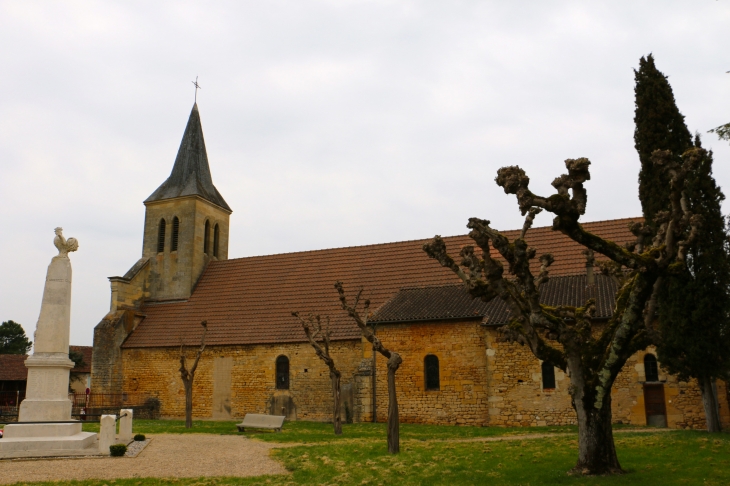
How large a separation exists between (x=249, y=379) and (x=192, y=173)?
15.1 m

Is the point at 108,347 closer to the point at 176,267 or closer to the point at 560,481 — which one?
the point at 176,267

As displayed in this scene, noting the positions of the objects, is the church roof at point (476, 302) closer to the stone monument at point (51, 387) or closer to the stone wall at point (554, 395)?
the stone wall at point (554, 395)

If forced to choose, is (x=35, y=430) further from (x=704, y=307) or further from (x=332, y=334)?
(x=704, y=307)

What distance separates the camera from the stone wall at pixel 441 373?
898 inches

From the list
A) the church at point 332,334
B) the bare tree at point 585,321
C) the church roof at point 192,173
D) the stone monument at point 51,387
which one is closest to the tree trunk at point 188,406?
the church at point 332,334

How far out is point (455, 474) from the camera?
1088 cm

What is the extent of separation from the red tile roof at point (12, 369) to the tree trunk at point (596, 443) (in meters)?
42.6

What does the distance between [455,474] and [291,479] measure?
9.40 ft

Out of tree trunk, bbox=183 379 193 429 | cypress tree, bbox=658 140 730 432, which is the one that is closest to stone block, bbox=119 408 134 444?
tree trunk, bbox=183 379 193 429

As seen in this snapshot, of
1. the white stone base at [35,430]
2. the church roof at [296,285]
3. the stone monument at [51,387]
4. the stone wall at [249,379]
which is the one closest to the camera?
the stone monument at [51,387]

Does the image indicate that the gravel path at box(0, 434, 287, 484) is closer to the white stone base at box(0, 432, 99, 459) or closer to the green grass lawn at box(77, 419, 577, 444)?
the white stone base at box(0, 432, 99, 459)

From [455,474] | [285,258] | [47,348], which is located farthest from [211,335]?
[455,474]

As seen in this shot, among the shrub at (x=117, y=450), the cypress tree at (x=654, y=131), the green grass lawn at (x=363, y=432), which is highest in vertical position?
the cypress tree at (x=654, y=131)

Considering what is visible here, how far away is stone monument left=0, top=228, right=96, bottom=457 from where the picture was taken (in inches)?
535
